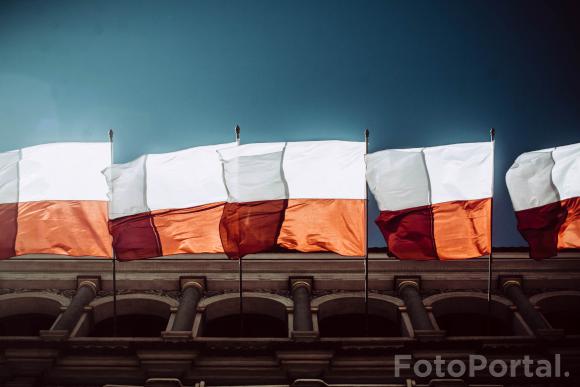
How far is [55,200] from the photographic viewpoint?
747 inches

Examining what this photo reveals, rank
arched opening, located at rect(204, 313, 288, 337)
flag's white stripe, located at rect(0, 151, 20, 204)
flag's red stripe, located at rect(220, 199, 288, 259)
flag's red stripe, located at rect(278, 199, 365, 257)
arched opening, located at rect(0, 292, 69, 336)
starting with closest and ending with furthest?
flag's red stripe, located at rect(220, 199, 288, 259) → flag's red stripe, located at rect(278, 199, 365, 257) → flag's white stripe, located at rect(0, 151, 20, 204) → arched opening, located at rect(204, 313, 288, 337) → arched opening, located at rect(0, 292, 69, 336)

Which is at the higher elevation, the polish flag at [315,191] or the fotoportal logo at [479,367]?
the polish flag at [315,191]

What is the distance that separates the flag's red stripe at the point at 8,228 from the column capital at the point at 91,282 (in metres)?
3.32

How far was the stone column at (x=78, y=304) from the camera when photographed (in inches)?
746

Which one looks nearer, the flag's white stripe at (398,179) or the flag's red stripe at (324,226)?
the flag's red stripe at (324,226)

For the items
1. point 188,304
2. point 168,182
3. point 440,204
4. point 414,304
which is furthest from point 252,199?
point 414,304

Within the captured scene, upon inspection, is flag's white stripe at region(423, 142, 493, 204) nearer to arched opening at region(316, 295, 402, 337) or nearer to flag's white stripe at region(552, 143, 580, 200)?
flag's white stripe at region(552, 143, 580, 200)

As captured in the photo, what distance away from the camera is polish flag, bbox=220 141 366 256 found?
1838 cm

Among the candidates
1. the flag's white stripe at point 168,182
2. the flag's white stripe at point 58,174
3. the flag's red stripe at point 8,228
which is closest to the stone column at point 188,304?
the flag's white stripe at point 168,182

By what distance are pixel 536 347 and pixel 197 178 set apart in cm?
1093

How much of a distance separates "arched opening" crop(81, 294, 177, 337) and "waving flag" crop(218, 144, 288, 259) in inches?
158

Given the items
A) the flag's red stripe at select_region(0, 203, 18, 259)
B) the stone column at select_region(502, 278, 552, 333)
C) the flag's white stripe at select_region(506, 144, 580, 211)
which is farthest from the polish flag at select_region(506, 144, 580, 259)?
the flag's red stripe at select_region(0, 203, 18, 259)

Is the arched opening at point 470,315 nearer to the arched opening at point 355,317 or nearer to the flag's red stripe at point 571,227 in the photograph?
the arched opening at point 355,317

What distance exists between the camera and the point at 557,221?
18781 millimetres
